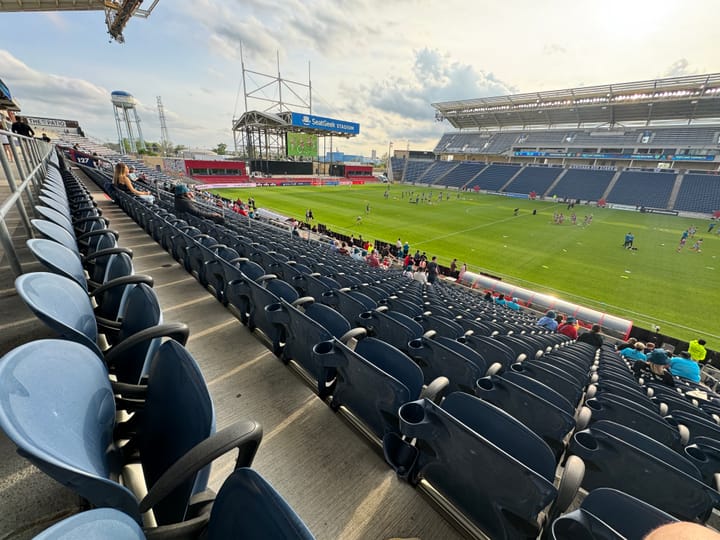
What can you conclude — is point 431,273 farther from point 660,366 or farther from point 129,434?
point 129,434

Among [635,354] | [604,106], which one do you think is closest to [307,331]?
[635,354]

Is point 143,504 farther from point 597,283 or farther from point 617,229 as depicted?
point 617,229

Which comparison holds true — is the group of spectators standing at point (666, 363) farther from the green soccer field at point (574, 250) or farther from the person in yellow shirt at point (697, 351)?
the green soccer field at point (574, 250)

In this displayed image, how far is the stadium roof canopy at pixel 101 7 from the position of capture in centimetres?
1031

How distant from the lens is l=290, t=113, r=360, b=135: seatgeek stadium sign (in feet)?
185

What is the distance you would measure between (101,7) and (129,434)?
1981cm

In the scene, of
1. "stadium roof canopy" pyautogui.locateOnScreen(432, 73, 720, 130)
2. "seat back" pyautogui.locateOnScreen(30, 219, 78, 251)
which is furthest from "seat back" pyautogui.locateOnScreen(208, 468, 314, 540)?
"stadium roof canopy" pyautogui.locateOnScreen(432, 73, 720, 130)

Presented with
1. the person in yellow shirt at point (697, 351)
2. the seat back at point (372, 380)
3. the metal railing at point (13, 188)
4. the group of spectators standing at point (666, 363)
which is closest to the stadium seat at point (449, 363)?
the seat back at point (372, 380)

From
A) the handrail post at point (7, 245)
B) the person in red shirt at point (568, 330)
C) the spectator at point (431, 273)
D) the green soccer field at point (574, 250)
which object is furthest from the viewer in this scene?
the green soccer field at point (574, 250)

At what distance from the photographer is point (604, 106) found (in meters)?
54.9

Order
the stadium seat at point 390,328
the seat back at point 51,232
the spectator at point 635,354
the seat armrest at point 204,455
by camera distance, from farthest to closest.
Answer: the spectator at point 635,354 < the stadium seat at point 390,328 < the seat back at point 51,232 < the seat armrest at point 204,455

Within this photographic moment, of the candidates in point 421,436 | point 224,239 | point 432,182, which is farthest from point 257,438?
point 432,182

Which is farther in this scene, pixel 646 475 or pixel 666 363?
pixel 666 363

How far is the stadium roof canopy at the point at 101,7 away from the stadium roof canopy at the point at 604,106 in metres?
64.7
